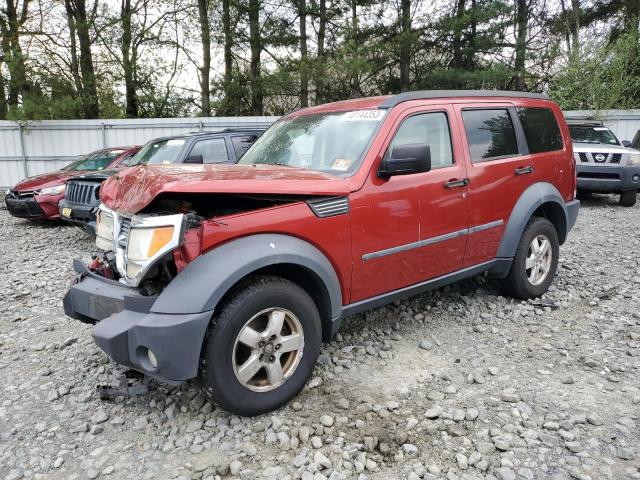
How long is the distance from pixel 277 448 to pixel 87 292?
1.48 meters

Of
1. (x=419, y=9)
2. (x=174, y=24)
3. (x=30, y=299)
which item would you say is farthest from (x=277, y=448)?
(x=174, y=24)

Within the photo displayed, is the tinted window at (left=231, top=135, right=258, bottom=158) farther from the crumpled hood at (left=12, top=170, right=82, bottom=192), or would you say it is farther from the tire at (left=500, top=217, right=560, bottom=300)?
the tire at (left=500, top=217, right=560, bottom=300)

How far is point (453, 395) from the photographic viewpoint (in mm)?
3217

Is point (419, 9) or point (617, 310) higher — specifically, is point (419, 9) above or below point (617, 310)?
above

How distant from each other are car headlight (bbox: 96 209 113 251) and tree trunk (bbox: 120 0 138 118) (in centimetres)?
1726

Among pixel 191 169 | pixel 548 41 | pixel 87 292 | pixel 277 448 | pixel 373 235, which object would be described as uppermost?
pixel 548 41

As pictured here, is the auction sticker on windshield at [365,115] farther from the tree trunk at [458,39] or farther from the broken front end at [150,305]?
the tree trunk at [458,39]

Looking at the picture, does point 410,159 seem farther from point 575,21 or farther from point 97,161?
point 575,21

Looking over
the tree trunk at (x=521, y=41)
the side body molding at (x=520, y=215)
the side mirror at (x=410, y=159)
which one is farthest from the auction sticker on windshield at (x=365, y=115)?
the tree trunk at (x=521, y=41)

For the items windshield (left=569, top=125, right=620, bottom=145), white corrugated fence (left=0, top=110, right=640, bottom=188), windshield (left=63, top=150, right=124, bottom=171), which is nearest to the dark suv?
windshield (left=63, top=150, right=124, bottom=171)

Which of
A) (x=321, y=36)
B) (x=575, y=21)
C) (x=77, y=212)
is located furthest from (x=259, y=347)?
(x=575, y=21)

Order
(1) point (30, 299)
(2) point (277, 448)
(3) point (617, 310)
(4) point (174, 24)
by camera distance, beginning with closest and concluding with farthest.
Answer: (2) point (277, 448)
(3) point (617, 310)
(1) point (30, 299)
(4) point (174, 24)

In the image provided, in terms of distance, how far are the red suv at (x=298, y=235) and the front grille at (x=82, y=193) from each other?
3650 mm

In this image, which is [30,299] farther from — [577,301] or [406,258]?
[577,301]
